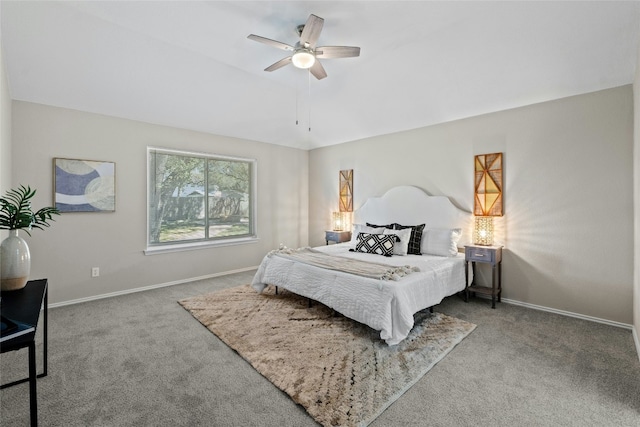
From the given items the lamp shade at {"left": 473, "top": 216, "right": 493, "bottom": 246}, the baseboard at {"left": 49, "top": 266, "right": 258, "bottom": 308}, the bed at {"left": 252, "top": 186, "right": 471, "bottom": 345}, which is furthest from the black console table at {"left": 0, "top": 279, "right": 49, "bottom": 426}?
the lamp shade at {"left": 473, "top": 216, "right": 493, "bottom": 246}

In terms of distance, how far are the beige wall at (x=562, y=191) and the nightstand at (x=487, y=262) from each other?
11 cm

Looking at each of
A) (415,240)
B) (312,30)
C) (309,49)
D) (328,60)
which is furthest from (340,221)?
(312,30)

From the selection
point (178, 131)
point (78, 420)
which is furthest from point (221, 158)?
point (78, 420)

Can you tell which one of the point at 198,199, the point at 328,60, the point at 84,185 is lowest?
the point at 198,199

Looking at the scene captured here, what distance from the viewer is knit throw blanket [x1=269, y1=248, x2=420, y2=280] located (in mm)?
2912

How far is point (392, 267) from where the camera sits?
10.7 feet

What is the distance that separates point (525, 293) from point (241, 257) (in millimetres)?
4316

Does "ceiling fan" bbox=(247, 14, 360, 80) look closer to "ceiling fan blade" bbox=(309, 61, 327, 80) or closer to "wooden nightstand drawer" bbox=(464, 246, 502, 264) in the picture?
"ceiling fan blade" bbox=(309, 61, 327, 80)

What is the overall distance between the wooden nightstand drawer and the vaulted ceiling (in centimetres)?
179

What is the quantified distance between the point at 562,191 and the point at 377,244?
7.16 feet

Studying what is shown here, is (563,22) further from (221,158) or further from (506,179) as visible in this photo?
(221,158)

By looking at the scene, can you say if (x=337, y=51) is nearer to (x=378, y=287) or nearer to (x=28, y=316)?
(x=378, y=287)

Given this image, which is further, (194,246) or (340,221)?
(340,221)

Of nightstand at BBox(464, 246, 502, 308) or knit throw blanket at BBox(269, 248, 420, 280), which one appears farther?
nightstand at BBox(464, 246, 502, 308)
